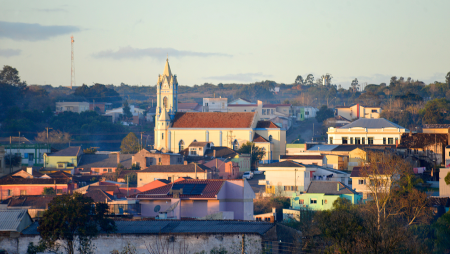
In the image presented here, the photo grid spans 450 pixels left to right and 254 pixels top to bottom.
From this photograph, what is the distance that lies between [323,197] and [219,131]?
32.4 metres

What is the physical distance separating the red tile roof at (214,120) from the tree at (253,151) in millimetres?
6365

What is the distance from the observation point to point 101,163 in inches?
2224

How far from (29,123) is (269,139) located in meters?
35.4

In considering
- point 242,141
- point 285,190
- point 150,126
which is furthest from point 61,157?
point 150,126

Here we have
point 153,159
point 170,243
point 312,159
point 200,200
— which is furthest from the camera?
point 153,159

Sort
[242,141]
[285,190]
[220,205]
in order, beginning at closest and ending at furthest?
1. [220,205]
2. [285,190]
3. [242,141]

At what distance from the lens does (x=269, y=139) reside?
217 feet

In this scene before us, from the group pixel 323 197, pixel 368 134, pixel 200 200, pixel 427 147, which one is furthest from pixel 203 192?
pixel 368 134

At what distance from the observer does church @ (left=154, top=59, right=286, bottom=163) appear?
6519 cm

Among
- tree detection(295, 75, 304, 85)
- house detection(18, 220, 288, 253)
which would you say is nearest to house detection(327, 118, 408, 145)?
house detection(18, 220, 288, 253)

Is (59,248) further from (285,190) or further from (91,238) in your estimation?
(285,190)

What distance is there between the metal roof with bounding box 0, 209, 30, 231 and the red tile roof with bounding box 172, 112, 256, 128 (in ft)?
154

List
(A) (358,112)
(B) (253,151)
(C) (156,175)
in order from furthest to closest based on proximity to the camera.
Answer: (A) (358,112), (B) (253,151), (C) (156,175)

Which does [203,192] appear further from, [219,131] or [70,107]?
[70,107]
